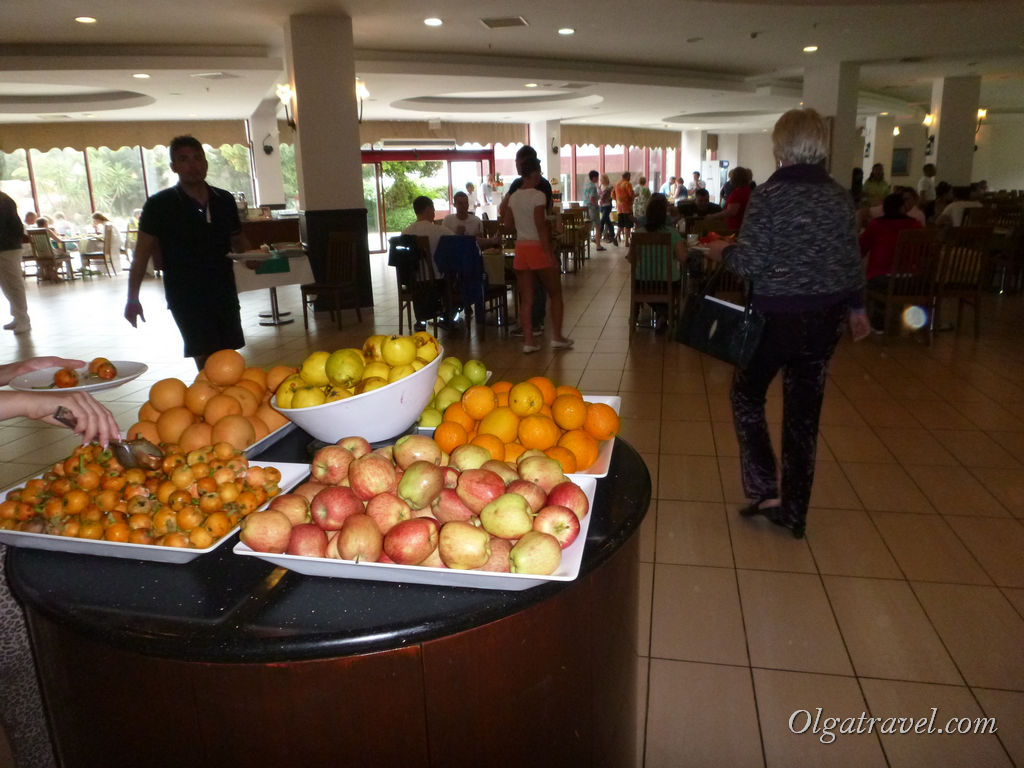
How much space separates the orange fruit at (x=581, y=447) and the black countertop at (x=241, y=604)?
0.20 metres

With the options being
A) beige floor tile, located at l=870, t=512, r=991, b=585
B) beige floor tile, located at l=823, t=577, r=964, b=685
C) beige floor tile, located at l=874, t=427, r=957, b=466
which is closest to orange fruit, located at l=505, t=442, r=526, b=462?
beige floor tile, located at l=823, t=577, r=964, b=685

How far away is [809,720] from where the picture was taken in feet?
6.01

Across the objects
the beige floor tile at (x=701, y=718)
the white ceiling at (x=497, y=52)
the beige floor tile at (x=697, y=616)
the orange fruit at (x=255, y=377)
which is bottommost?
the beige floor tile at (x=701, y=718)

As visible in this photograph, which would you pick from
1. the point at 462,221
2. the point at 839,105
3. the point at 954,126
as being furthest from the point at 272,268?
the point at 954,126

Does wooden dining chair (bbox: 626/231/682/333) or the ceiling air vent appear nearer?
wooden dining chair (bbox: 626/231/682/333)

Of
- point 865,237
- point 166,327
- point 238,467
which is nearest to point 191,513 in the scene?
point 238,467

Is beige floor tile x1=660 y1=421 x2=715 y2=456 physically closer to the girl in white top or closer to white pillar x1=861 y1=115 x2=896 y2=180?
the girl in white top

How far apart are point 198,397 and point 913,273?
18.6ft

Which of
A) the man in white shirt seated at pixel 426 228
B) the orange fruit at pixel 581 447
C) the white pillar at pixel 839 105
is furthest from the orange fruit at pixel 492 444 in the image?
the white pillar at pixel 839 105

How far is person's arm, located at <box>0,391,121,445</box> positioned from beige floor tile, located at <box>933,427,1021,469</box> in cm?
359

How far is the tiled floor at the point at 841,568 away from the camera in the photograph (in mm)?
1830

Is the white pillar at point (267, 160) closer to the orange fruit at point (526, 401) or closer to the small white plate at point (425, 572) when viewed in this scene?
the orange fruit at point (526, 401)

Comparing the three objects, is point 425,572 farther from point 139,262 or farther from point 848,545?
point 139,262

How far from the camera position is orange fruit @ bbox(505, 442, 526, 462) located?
4.39 ft
